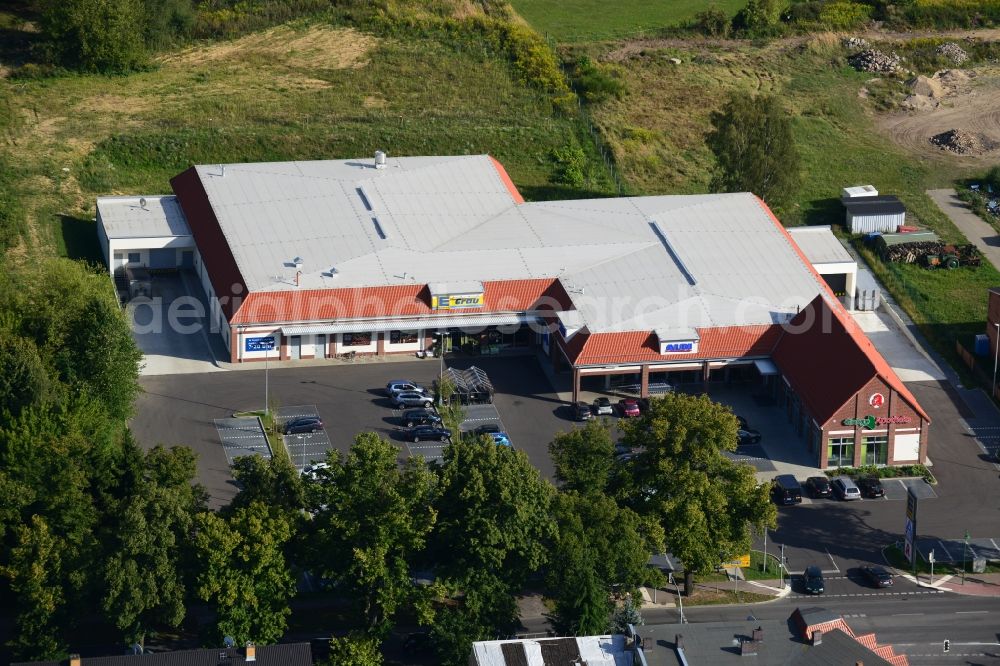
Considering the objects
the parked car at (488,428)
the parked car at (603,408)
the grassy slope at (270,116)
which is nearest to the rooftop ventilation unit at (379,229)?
the parked car at (488,428)

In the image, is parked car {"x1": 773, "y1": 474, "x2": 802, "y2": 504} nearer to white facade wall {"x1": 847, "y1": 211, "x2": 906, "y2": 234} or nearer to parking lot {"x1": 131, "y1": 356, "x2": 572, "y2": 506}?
parking lot {"x1": 131, "y1": 356, "x2": 572, "y2": 506}

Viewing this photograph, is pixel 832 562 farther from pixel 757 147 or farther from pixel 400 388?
pixel 757 147

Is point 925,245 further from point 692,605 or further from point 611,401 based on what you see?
point 692,605

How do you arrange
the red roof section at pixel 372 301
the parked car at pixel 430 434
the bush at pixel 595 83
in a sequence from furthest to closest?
the bush at pixel 595 83, the red roof section at pixel 372 301, the parked car at pixel 430 434

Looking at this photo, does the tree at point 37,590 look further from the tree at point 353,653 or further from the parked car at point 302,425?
the parked car at point 302,425

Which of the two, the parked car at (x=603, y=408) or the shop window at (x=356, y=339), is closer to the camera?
the parked car at (x=603, y=408)

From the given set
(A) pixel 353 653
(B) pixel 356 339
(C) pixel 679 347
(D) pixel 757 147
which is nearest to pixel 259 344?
(B) pixel 356 339
